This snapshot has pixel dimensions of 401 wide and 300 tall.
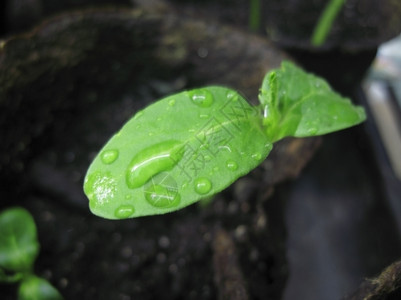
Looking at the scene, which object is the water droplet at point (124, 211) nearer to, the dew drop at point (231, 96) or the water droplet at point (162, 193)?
the water droplet at point (162, 193)

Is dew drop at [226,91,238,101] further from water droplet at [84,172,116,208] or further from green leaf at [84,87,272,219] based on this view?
water droplet at [84,172,116,208]

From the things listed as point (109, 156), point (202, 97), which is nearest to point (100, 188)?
point (109, 156)

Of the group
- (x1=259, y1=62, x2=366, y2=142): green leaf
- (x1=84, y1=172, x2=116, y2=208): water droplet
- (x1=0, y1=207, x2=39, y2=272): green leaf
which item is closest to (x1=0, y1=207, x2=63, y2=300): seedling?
(x1=0, y1=207, x2=39, y2=272): green leaf

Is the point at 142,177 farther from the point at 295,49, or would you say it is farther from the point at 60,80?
the point at 295,49

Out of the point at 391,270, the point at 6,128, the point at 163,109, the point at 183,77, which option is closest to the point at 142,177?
the point at 163,109

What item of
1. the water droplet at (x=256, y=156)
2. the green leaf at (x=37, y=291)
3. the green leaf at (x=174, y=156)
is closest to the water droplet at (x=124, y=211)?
the green leaf at (x=174, y=156)

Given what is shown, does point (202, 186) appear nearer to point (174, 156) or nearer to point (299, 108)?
point (174, 156)
